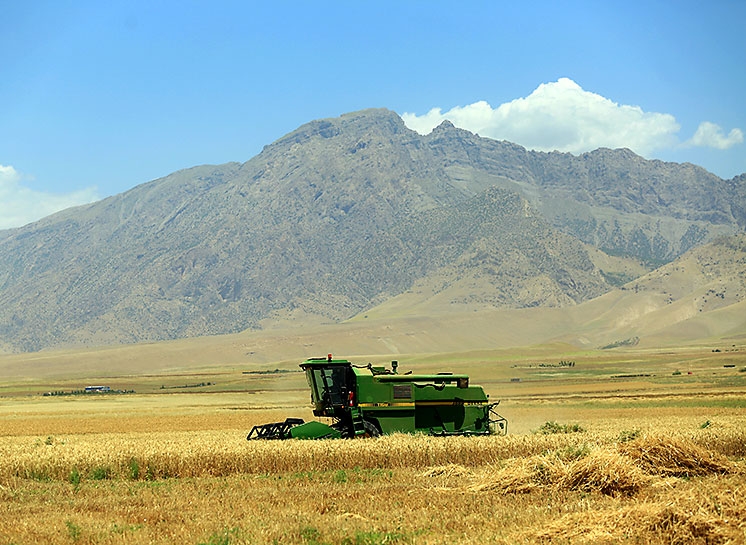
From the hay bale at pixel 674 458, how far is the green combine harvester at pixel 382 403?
8762 millimetres

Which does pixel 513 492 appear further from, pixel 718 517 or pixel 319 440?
pixel 319 440

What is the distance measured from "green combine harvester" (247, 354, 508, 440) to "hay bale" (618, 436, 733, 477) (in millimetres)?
8762

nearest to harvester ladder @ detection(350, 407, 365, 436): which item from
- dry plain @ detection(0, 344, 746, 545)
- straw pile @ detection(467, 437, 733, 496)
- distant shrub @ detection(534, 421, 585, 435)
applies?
dry plain @ detection(0, 344, 746, 545)

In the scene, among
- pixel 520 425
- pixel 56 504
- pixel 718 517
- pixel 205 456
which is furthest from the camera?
pixel 520 425

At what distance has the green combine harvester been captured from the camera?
93.4ft

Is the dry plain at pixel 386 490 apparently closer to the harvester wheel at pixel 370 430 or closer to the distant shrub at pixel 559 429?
the distant shrub at pixel 559 429

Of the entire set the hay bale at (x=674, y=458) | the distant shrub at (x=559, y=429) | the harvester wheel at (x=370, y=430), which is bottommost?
the distant shrub at (x=559, y=429)

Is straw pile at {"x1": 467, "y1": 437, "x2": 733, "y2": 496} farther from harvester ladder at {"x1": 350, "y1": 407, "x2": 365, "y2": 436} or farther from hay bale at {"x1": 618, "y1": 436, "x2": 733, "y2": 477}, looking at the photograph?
harvester ladder at {"x1": 350, "y1": 407, "x2": 365, "y2": 436}

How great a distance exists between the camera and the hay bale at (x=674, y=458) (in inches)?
838

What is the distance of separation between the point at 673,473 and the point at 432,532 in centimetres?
859

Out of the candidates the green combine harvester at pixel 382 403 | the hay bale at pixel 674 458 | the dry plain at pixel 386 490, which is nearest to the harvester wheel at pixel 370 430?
the green combine harvester at pixel 382 403

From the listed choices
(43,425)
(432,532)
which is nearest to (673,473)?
(432,532)

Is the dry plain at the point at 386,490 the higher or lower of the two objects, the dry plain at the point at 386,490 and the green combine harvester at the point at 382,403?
the lower

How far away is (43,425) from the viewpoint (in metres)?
53.1
